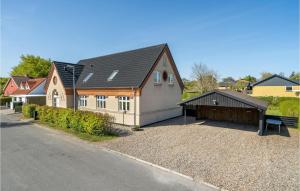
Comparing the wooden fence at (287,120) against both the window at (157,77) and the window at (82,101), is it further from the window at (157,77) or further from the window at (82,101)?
the window at (82,101)

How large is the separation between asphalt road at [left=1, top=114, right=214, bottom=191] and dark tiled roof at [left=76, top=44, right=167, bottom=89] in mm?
8496

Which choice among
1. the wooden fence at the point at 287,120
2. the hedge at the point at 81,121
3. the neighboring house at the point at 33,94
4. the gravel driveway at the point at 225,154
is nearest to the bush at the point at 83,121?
the hedge at the point at 81,121

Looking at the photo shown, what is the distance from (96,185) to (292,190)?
7.26 metres

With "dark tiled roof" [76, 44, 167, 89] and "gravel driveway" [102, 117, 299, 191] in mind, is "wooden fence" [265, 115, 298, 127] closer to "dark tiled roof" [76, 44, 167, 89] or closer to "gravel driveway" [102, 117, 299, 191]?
"gravel driveway" [102, 117, 299, 191]

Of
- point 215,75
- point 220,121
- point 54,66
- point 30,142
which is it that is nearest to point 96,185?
point 30,142

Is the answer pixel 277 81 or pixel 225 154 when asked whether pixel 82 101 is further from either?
pixel 277 81

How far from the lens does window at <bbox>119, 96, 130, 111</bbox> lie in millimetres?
18414

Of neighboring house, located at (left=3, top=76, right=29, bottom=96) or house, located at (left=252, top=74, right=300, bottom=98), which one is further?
neighboring house, located at (left=3, top=76, right=29, bottom=96)

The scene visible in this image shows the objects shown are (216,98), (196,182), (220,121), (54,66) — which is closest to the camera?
(196,182)

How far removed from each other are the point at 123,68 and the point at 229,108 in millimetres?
12493

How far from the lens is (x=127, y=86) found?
59.1 feet

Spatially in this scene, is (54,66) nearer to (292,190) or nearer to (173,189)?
(173,189)

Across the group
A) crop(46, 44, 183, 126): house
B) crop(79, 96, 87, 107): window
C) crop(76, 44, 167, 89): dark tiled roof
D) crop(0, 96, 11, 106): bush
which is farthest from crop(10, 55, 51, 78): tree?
crop(79, 96, 87, 107): window

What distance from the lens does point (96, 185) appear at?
703cm
